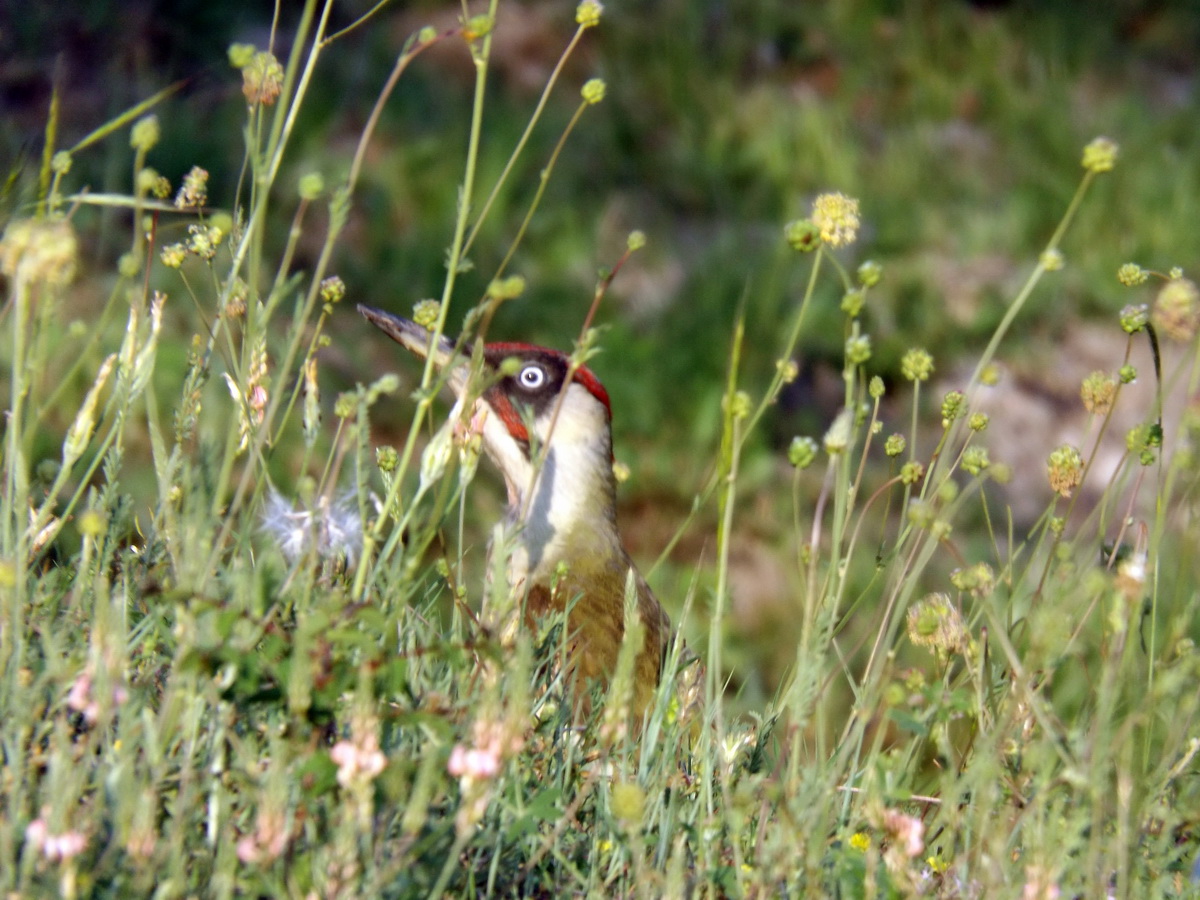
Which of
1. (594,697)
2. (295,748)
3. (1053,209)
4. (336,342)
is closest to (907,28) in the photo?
(1053,209)

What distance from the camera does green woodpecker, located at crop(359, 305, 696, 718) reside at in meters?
2.95

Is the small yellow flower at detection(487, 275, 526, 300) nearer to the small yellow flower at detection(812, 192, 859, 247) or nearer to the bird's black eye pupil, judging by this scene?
the small yellow flower at detection(812, 192, 859, 247)

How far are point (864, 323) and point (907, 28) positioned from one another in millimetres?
2174

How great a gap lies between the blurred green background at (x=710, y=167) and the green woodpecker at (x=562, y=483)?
129 cm

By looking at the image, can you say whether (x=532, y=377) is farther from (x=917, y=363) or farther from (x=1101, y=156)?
(x=1101, y=156)

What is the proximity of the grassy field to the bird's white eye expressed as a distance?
21cm

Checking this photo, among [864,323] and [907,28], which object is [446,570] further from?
[907,28]

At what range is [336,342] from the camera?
533 centimetres

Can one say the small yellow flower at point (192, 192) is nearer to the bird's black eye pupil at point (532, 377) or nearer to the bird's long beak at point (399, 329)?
the bird's long beak at point (399, 329)

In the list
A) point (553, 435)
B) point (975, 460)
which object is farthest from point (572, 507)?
point (975, 460)

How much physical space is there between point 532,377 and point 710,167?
307cm

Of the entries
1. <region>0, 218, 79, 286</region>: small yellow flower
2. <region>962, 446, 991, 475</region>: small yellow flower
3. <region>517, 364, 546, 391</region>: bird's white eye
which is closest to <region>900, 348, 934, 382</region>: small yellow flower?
<region>962, 446, 991, 475</region>: small yellow flower

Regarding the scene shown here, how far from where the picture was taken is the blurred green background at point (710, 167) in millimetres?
5309

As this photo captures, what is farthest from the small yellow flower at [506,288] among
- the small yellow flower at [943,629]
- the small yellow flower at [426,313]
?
the small yellow flower at [943,629]
